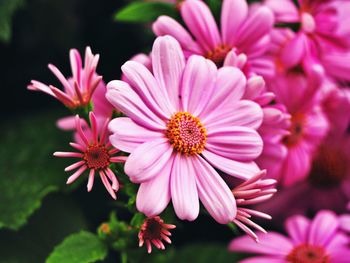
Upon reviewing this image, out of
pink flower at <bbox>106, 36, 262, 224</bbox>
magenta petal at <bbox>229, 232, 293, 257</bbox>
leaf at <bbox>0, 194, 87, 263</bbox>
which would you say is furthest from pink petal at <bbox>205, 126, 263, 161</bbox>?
leaf at <bbox>0, 194, 87, 263</bbox>

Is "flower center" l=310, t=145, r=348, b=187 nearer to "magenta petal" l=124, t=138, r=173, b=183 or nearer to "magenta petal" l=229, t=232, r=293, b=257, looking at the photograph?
"magenta petal" l=229, t=232, r=293, b=257

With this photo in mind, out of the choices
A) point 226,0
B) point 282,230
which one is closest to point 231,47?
point 226,0

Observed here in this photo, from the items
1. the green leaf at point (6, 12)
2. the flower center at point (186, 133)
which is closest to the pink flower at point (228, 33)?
the flower center at point (186, 133)

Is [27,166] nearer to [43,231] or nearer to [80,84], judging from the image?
[43,231]

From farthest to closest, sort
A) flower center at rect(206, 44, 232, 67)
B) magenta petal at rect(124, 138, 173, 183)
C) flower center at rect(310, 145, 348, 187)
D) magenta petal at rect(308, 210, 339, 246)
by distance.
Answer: flower center at rect(310, 145, 348, 187) < magenta petal at rect(308, 210, 339, 246) < flower center at rect(206, 44, 232, 67) < magenta petal at rect(124, 138, 173, 183)

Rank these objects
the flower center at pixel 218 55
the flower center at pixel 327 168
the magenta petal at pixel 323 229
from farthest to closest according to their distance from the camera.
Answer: the flower center at pixel 327 168 < the magenta petal at pixel 323 229 < the flower center at pixel 218 55

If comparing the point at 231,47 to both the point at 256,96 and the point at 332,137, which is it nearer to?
the point at 256,96

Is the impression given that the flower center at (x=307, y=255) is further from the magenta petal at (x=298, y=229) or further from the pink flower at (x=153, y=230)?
the pink flower at (x=153, y=230)
